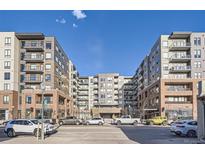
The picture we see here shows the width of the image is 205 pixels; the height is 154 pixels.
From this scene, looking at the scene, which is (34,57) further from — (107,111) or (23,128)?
(107,111)

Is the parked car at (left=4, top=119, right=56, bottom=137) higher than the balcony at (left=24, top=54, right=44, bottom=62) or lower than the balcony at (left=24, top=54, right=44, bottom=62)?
lower

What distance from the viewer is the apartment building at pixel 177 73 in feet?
254

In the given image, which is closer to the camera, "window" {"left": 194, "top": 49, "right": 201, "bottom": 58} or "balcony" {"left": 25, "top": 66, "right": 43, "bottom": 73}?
"window" {"left": 194, "top": 49, "right": 201, "bottom": 58}

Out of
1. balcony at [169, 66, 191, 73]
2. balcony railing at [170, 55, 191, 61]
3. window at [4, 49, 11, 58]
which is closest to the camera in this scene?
window at [4, 49, 11, 58]

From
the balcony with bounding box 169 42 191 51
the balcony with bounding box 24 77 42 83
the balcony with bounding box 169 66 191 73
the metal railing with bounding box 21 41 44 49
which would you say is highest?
Answer: the metal railing with bounding box 21 41 44 49

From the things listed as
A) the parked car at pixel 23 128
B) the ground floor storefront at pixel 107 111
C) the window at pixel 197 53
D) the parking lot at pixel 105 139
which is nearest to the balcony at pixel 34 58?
the window at pixel 197 53

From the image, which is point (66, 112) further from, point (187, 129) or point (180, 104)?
point (187, 129)

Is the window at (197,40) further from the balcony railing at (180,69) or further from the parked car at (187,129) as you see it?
the parked car at (187,129)

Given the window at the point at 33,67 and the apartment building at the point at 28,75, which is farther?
the window at the point at 33,67

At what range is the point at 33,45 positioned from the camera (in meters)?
87.1

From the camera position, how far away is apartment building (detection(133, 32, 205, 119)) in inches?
3046

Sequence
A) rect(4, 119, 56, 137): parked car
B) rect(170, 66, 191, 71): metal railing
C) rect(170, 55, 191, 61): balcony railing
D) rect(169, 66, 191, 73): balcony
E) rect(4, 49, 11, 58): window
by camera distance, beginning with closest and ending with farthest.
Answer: rect(4, 119, 56, 137): parked car < rect(4, 49, 11, 58): window < rect(169, 66, 191, 73): balcony < rect(170, 66, 191, 71): metal railing < rect(170, 55, 191, 61): balcony railing

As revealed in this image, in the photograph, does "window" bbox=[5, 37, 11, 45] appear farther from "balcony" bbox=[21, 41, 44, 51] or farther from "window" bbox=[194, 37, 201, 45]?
"window" bbox=[194, 37, 201, 45]

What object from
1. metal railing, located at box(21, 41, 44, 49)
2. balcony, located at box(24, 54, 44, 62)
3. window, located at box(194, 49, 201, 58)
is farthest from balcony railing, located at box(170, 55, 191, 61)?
metal railing, located at box(21, 41, 44, 49)
